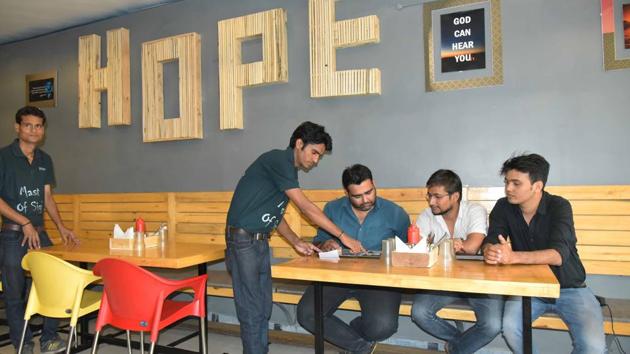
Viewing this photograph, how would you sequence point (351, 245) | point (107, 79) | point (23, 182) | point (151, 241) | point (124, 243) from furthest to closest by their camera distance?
1. point (107, 79)
2. point (23, 182)
3. point (151, 241)
4. point (124, 243)
5. point (351, 245)

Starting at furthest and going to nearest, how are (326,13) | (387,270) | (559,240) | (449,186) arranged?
(326,13)
(449,186)
(559,240)
(387,270)

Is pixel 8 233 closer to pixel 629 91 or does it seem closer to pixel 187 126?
pixel 187 126

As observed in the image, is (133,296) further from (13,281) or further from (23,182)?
(23,182)

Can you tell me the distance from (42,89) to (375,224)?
186 inches

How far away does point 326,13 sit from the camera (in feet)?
13.4

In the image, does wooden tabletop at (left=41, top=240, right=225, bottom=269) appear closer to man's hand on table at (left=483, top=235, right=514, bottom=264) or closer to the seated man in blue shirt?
the seated man in blue shirt

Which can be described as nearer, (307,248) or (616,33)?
(307,248)

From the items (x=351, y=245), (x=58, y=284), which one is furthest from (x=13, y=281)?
(x=351, y=245)

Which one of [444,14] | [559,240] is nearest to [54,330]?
[559,240]

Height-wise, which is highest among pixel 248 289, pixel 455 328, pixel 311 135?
pixel 311 135

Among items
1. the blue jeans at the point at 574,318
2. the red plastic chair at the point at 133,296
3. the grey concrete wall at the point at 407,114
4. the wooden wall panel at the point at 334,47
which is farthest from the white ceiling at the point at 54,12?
the blue jeans at the point at 574,318

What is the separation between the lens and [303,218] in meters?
4.22

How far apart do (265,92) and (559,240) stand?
2.89 m

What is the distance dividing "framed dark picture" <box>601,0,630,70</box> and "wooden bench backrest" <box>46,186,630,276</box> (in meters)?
0.89
